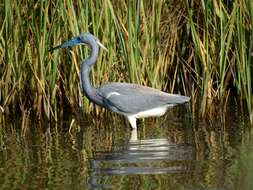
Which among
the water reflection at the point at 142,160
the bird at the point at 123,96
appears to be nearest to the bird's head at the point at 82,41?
the bird at the point at 123,96

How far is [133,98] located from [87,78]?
0.50m

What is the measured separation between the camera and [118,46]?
8.56m

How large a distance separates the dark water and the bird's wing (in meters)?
0.25

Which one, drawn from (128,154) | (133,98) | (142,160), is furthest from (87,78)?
(142,160)

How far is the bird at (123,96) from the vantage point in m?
8.17

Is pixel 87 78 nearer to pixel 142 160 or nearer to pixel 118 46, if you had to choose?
pixel 118 46

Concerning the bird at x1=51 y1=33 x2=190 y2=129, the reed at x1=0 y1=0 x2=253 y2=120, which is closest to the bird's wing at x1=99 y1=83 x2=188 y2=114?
the bird at x1=51 y1=33 x2=190 y2=129

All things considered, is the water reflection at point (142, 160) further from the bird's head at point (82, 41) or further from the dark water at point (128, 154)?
the bird's head at point (82, 41)

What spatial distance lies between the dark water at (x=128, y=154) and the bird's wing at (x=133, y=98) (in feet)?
0.83

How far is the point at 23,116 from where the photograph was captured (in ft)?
27.9

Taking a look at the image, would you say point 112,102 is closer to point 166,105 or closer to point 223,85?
point 166,105

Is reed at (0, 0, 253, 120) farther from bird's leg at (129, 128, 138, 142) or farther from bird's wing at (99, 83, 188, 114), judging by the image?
bird's leg at (129, 128, 138, 142)

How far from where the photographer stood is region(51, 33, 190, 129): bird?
817cm

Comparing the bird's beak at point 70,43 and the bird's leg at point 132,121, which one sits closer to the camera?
the bird's beak at point 70,43
